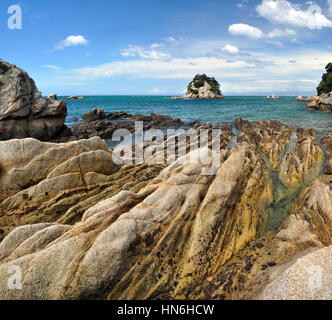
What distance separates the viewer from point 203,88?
183000 millimetres

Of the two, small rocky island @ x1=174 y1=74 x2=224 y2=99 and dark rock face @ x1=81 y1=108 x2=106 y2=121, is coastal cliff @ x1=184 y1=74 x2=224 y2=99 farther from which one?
dark rock face @ x1=81 y1=108 x2=106 y2=121

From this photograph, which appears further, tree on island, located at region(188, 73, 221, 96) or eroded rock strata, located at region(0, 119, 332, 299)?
tree on island, located at region(188, 73, 221, 96)

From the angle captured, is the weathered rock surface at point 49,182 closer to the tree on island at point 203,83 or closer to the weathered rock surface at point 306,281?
the weathered rock surface at point 306,281

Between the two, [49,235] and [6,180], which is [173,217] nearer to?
[49,235]

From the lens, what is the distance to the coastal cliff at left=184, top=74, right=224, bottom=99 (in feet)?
594

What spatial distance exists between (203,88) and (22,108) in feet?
570

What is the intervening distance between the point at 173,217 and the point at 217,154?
14.2 feet

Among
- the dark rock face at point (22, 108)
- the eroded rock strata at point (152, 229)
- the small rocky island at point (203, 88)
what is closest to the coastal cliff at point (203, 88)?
the small rocky island at point (203, 88)

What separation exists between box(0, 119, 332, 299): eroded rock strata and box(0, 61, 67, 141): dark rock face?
49.0 ft

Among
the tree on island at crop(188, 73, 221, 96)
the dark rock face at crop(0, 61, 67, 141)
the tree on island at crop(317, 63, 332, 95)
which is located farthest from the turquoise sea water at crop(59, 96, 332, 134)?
the tree on island at crop(188, 73, 221, 96)

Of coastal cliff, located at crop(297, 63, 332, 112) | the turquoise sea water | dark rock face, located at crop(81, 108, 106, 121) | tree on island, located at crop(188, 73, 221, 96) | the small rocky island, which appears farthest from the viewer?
tree on island, located at crop(188, 73, 221, 96)

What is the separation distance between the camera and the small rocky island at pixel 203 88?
594 ft

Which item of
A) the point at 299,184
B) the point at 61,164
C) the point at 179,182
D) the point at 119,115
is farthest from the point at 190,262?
the point at 119,115

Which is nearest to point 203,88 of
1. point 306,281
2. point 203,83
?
point 203,83
